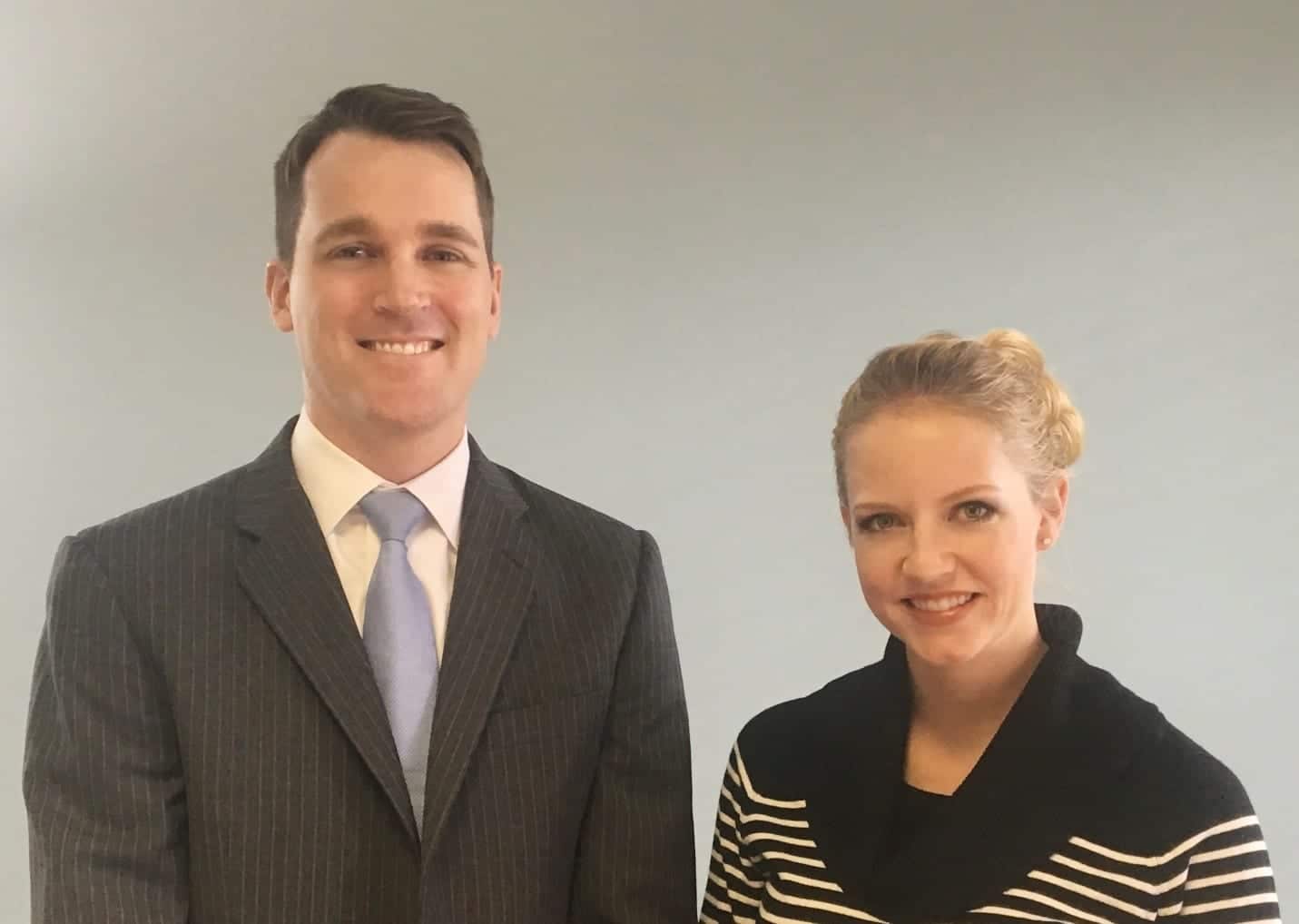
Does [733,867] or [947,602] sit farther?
[733,867]

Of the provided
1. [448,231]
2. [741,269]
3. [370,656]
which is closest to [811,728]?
[370,656]

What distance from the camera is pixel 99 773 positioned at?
1.08m

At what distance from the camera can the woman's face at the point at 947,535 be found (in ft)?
3.65

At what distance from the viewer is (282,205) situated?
4.28 ft

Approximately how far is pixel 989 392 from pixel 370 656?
749mm

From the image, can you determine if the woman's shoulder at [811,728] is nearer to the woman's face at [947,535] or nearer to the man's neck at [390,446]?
the woman's face at [947,535]

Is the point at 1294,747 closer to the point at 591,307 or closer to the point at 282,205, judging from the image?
the point at 591,307

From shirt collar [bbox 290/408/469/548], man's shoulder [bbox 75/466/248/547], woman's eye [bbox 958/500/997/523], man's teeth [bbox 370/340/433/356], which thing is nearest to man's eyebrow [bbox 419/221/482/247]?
man's teeth [bbox 370/340/433/356]

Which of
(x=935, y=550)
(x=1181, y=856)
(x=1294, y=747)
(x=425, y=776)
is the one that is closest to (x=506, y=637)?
(x=425, y=776)

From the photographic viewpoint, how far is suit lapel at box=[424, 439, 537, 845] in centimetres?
114

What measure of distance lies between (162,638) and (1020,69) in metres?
1.79

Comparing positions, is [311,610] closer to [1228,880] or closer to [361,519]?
[361,519]

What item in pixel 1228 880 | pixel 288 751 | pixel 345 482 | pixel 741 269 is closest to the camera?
pixel 1228 880

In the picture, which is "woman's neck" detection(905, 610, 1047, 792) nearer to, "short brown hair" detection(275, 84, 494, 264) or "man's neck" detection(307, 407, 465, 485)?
"man's neck" detection(307, 407, 465, 485)
